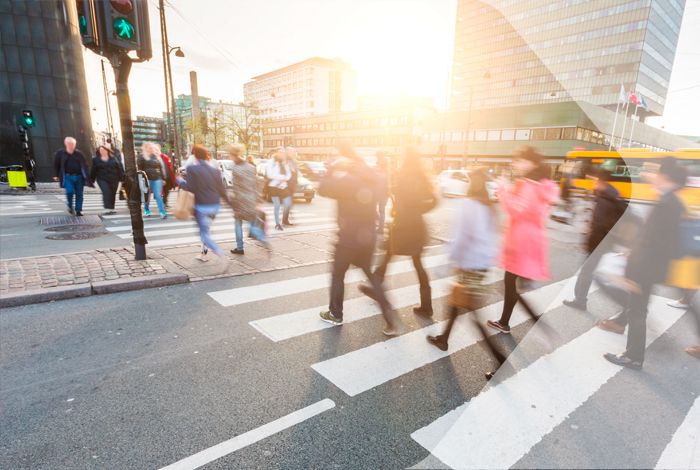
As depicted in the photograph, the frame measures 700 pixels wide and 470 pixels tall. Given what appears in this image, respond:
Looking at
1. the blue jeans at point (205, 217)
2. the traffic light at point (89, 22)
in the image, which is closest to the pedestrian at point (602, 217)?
the blue jeans at point (205, 217)

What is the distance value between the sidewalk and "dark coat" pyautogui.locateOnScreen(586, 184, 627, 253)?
3.39 m

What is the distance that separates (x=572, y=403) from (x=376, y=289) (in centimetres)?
204

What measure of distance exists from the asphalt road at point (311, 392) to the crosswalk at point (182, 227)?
3.85m

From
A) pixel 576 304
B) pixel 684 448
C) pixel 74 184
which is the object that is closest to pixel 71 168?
pixel 74 184

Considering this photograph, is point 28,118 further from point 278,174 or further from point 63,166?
point 278,174

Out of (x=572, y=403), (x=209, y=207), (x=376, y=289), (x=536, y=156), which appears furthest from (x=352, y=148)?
(x=209, y=207)

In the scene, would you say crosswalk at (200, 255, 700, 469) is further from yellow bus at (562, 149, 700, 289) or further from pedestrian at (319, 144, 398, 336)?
yellow bus at (562, 149, 700, 289)

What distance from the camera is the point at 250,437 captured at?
2.52 m

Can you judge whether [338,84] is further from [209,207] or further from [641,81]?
[209,207]

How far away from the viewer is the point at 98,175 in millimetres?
10164

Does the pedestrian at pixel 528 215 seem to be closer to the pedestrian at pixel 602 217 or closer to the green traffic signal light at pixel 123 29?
the pedestrian at pixel 602 217

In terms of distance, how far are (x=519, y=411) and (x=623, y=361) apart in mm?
1551

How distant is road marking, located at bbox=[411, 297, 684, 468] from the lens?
243cm

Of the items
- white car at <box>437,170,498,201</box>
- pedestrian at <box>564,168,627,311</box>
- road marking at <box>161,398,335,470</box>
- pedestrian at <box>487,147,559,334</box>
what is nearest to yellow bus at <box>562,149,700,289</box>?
white car at <box>437,170,498,201</box>
